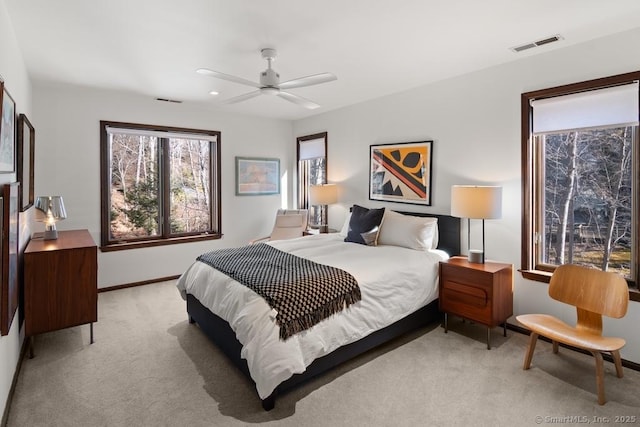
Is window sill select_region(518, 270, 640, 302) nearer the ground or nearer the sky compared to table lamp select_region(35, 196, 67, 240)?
nearer the ground

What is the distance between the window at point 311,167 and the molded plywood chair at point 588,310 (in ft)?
11.3

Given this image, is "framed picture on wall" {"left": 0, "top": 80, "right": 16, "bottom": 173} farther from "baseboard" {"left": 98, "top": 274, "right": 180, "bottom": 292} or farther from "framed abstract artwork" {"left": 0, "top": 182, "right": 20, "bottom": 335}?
"baseboard" {"left": 98, "top": 274, "right": 180, "bottom": 292}

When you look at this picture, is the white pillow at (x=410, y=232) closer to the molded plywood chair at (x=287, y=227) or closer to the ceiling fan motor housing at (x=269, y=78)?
the molded plywood chair at (x=287, y=227)

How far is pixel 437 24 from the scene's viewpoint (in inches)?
99.0

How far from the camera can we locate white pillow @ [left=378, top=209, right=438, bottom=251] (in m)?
3.63

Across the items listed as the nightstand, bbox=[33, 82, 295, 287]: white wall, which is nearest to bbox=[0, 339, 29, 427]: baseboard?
bbox=[33, 82, 295, 287]: white wall

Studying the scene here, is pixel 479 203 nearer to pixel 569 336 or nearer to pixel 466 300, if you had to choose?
pixel 466 300

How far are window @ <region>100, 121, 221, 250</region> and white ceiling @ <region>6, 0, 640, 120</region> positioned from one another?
105 cm

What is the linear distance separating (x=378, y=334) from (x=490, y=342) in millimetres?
1026

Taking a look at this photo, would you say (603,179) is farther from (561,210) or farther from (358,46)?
(358,46)

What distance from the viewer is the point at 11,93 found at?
8.20ft

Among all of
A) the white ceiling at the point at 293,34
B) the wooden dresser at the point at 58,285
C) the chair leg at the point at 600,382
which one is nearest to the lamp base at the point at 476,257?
the chair leg at the point at 600,382

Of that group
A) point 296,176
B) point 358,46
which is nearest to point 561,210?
point 358,46

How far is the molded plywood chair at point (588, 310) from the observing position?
2242 mm
